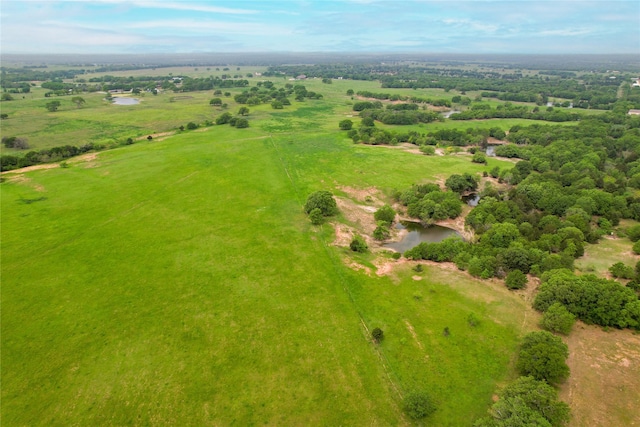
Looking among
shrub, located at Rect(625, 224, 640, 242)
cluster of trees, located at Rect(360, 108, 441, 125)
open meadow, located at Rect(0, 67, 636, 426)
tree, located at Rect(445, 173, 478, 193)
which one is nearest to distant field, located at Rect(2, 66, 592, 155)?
cluster of trees, located at Rect(360, 108, 441, 125)

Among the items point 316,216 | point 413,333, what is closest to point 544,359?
point 413,333

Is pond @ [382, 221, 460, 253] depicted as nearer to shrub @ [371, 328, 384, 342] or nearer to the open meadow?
the open meadow

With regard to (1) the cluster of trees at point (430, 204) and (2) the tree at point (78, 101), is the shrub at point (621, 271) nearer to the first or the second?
(1) the cluster of trees at point (430, 204)

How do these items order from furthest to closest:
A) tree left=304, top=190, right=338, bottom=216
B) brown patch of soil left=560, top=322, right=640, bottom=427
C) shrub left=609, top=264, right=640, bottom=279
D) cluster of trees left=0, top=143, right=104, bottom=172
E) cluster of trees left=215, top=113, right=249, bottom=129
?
1. cluster of trees left=215, top=113, right=249, bottom=129
2. cluster of trees left=0, top=143, right=104, bottom=172
3. tree left=304, top=190, right=338, bottom=216
4. shrub left=609, top=264, right=640, bottom=279
5. brown patch of soil left=560, top=322, right=640, bottom=427

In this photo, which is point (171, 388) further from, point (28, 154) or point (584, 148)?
point (584, 148)

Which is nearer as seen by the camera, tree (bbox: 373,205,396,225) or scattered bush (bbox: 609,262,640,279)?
scattered bush (bbox: 609,262,640,279)

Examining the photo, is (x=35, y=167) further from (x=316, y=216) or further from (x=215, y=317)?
(x=215, y=317)

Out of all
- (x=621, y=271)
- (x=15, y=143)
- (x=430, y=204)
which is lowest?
(x=621, y=271)
